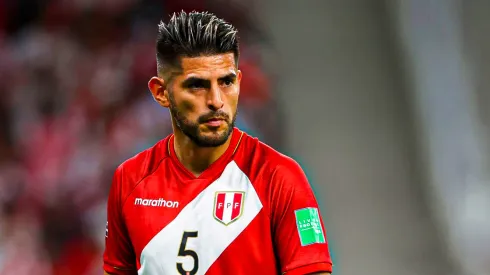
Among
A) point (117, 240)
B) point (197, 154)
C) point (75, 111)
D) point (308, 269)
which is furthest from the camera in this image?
point (75, 111)

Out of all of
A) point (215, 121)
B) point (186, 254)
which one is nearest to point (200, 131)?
point (215, 121)

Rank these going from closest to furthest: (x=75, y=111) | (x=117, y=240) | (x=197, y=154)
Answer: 1. (x=197, y=154)
2. (x=117, y=240)
3. (x=75, y=111)

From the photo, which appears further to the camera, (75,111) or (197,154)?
(75,111)

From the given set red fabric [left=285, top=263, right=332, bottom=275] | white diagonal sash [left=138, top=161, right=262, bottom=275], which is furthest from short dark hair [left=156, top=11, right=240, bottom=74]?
red fabric [left=285, top=263, right=332, bottom=275]

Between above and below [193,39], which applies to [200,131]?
below

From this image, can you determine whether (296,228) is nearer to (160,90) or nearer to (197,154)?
(197,154)

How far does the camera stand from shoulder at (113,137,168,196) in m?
2.48

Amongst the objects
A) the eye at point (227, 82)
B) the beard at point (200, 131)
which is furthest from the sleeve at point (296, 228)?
the eye at point (227, 82)

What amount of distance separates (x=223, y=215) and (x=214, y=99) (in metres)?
0.38

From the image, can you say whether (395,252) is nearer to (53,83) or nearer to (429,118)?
(429,118)

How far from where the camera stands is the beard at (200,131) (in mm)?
2264

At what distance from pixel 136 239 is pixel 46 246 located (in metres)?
2.65

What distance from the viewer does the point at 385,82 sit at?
5.24m

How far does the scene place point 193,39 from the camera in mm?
2316
